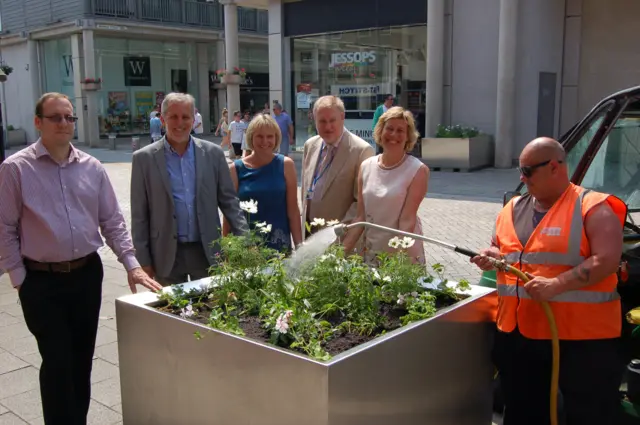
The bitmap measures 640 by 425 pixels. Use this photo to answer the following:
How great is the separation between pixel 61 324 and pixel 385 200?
194 cm

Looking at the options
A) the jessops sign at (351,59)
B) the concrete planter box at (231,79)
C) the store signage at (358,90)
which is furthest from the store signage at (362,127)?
the concrete planter box at (231,79)

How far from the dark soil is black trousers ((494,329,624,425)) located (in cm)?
37

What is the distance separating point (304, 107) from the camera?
22.0 meters

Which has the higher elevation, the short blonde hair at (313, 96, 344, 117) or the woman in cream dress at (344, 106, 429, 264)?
the short blonde hair at (313, 96, 344, 117)

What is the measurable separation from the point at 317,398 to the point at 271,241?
2.29 metres

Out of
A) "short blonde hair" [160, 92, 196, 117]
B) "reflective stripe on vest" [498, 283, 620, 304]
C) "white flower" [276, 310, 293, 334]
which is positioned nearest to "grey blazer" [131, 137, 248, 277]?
"short blonde hair" [160, 92, 196, 117]

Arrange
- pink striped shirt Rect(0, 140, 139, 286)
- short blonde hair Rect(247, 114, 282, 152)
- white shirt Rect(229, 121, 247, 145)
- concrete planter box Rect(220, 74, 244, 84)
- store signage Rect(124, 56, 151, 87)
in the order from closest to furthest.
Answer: pink striped shirt Rect(0, 140, 139, 286), short blonde hair Rect(247, 114, 282, 152), white shirt Rect(229, 121, 247, 145), concrete planter box Rect(220, 74, 244, 84), store signage Rect(124, 56, 151, 87)

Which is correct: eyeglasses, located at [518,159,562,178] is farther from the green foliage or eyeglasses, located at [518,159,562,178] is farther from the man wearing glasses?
the man wearing glasses

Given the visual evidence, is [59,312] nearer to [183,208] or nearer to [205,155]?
[183,208]

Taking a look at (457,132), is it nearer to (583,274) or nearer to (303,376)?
(583,274)

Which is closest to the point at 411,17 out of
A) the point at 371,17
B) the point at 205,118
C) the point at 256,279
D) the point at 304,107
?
the point at 371,17

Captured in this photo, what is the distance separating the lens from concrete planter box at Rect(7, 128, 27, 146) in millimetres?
30844

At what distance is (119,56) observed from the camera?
112ft

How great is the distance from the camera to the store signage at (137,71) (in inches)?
1362
